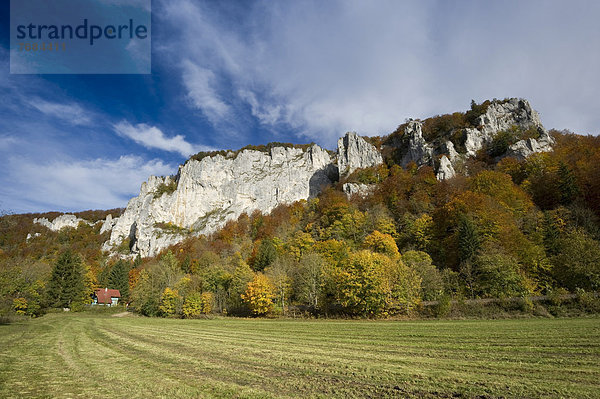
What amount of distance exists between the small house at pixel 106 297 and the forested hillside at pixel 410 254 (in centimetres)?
181

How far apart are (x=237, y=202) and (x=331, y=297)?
8502 centimetres

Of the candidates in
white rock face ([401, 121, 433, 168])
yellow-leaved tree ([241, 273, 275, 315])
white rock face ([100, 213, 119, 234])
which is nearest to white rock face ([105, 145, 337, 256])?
white rock face ([100, 213, 119, 234])

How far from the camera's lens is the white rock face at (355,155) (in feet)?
345

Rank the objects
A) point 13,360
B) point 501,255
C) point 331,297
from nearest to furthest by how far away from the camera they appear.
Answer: point 13,360 < point 501,255 < point 331,297

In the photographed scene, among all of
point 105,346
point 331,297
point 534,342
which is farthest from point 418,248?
point 105,346

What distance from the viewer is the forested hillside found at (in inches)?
1264

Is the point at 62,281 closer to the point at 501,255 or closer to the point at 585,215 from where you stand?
the point at 501,255

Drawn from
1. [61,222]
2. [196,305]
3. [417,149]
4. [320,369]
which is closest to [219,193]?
[417,149]

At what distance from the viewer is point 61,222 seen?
15462 centimetres

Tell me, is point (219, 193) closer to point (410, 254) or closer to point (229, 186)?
point (229, 186)

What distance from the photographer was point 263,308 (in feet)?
130

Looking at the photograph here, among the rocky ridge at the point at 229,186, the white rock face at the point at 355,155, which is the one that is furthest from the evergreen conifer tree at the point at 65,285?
the white rock face at the point at 355,155

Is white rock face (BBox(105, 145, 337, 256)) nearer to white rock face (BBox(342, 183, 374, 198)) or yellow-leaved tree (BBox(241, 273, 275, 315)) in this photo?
white rock face (BBox(342, 183, 374, 198))

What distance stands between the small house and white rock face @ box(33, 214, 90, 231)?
109m
